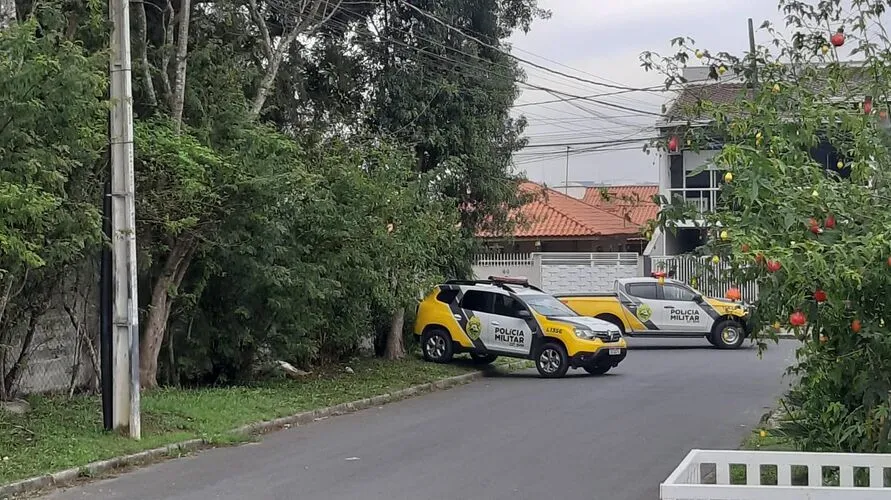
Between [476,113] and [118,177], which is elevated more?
[476,113]

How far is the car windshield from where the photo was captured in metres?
21.1

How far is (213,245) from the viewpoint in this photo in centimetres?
1568

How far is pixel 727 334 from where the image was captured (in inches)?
1060

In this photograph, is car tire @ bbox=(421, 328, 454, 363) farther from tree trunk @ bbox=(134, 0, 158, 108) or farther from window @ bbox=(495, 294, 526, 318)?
tree trunk @ bbox=(134, 0, 158, 108)

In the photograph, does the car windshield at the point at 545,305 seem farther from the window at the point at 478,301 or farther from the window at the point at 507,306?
the window at the point at 478,301

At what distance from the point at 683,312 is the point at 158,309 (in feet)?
49.1

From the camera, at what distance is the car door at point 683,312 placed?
1058 inches

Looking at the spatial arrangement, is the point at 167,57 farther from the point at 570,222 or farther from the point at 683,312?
the point at 570,222

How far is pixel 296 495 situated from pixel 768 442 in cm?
506

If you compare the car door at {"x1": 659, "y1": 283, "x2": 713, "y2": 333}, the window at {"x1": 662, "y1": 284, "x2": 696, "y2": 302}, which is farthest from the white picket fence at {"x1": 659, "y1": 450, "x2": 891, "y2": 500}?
the window at {"x1": 662, "y1": 284, "x2": 696, "y2": 302}

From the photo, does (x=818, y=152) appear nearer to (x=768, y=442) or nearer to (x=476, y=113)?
(x=768, y=442)

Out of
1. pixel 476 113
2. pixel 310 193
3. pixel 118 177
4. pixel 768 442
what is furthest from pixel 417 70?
pixel 768 442

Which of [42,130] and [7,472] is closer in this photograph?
[7,472]

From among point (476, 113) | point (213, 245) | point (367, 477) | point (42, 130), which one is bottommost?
point (367, 477)
